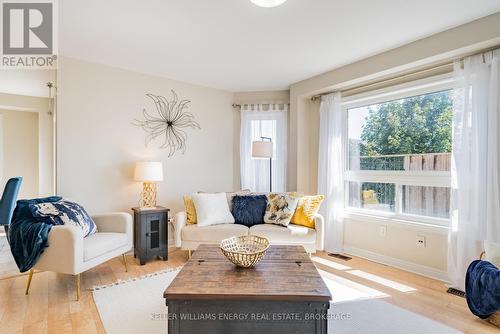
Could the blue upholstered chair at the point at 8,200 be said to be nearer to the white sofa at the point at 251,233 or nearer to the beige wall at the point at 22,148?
the beige wall at the point at 22,148

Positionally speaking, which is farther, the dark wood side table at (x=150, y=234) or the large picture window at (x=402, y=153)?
the dark wood side table at (x=150, y=234)

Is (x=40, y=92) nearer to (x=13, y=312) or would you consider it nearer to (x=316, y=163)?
(x=13, y=312)

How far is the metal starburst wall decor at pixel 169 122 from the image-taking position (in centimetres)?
375

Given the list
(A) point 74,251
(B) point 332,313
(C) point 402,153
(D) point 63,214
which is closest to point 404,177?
(C) point 402,153

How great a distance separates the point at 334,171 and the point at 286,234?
1.22 meters

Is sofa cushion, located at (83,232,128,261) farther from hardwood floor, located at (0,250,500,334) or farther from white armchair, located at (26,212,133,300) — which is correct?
hardwood floor, located at (0,250,500,334)

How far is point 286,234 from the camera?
3.12 m

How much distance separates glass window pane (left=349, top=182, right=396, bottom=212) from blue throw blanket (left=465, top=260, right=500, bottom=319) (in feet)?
4.31

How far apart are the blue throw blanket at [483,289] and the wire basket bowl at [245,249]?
1592 mm

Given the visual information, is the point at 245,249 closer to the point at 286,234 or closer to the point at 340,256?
the point at 286,234

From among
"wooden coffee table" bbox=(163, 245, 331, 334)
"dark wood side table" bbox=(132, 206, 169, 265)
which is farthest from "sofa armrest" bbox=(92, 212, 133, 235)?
"wooden coffee table" bbox=(163, 245, 331, 334)

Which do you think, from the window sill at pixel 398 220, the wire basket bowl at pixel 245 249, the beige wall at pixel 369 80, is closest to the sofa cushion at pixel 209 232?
the wire basket bowl at pixel 245 249

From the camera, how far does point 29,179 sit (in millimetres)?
4832

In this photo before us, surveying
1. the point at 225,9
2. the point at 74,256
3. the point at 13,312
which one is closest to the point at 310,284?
the point at 74,256
